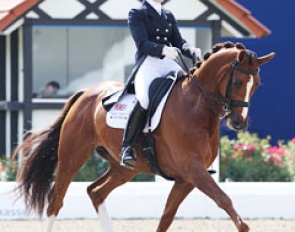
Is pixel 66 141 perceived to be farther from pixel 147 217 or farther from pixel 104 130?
pixel 147 217

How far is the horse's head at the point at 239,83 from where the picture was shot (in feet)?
29.9

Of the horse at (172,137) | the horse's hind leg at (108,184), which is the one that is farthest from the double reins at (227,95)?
the horse's hind leg at (108,184)

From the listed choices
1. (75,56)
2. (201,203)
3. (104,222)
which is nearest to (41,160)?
(104,222)

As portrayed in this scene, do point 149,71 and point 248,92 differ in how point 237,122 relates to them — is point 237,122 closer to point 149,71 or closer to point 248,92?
point 248,92

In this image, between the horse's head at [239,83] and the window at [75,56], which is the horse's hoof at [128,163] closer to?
the horse's head at [239,83]

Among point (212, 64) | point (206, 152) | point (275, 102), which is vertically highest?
point (212, 64)

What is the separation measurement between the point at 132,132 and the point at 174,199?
75cm

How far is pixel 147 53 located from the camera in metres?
9.90

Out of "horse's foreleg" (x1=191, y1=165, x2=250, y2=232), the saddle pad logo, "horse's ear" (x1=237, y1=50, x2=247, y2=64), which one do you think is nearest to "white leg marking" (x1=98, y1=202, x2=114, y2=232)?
the saddle pad logo

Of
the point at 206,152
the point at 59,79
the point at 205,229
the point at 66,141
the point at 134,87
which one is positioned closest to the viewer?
the point at 206,152

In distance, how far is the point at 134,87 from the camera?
10.1m

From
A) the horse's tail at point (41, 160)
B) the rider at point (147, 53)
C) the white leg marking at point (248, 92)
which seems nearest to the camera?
the white leg marking at point (248, 92)

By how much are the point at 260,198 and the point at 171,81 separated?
11.7 feet

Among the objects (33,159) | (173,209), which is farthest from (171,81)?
(33,159)
